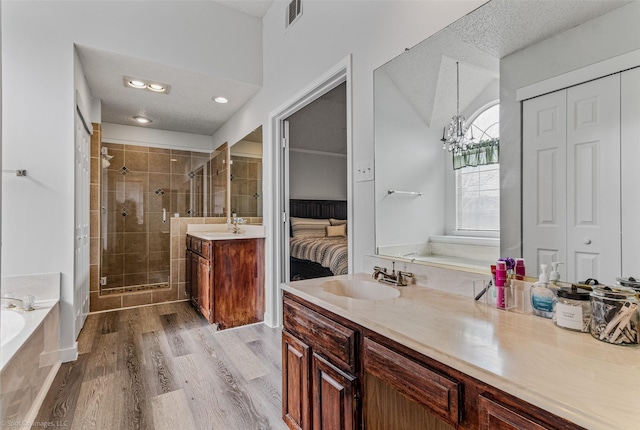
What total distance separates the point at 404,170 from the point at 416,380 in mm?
1176

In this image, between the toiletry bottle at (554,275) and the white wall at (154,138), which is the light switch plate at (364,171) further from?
the white wall at (154,138)

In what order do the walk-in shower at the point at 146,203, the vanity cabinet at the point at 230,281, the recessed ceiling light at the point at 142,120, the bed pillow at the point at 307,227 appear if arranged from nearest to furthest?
1. the vanity cabinet at the point at 230,281
2. the recessed ceiling light at the point at 142,120
3. the walk-in shower at the point at 146,203
4. the bed pillow at the point at 307,227

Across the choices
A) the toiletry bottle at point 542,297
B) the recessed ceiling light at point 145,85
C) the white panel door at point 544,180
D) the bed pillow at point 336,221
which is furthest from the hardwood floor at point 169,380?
the recessed ceiling light at point 145,85

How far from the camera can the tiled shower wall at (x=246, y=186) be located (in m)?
3.60

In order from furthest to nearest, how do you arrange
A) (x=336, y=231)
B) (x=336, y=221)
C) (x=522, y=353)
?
(x=336, y=221), (x=336, y=231), (x=522, y=353)

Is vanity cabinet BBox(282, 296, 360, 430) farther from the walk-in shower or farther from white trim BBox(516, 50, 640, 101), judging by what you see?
the walk-in shower

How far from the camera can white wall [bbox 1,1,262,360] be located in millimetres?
2355

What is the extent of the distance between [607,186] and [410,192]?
0.88 meters

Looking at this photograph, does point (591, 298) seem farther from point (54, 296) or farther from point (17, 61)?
point (17, 61)

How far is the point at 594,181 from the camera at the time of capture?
1076mm

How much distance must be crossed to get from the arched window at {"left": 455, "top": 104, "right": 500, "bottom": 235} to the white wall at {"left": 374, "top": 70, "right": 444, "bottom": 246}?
0.37 ft

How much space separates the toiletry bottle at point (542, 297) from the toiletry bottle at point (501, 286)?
0.30 ft

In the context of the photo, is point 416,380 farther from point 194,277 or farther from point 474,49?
point 194,277

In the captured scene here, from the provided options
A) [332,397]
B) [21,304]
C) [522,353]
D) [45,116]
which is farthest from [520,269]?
[45,116]
